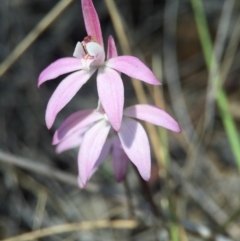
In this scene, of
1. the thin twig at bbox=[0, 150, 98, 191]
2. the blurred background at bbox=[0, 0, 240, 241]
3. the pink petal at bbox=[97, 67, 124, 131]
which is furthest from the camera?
the blurred background at bbox=[0, 0, 240, 241]

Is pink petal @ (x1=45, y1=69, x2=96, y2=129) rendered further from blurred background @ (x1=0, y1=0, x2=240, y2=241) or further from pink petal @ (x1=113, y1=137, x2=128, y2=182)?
blurred background @ (x1=0, y1=0, x2=240, y2=241)

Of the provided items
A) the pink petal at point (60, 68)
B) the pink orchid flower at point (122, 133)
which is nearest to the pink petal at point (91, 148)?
the pink orchid flower at point (122, 133)

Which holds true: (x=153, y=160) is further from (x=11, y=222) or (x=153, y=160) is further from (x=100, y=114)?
(x=100, y=114)

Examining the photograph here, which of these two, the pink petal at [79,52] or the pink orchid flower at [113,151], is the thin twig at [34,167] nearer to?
the pink orchid flower at [113,151]

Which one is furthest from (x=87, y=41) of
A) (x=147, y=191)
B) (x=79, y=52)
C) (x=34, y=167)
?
(x=34, y=167)

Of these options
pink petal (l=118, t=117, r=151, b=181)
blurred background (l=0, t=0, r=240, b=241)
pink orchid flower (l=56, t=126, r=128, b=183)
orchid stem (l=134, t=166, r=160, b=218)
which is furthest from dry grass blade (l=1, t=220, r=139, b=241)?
pink petal (l=118, t=117, r=151, b=181)
